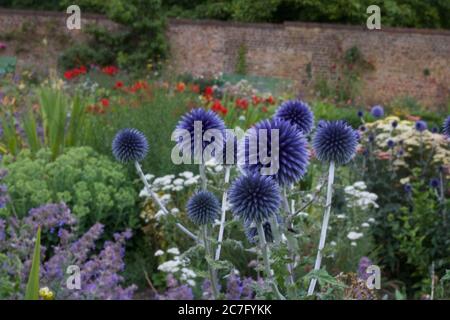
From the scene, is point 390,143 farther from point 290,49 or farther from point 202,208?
point 290,49

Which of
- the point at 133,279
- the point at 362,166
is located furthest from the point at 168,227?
the point at 362,166

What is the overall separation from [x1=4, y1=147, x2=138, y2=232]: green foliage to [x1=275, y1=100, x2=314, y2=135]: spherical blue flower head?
257 cm

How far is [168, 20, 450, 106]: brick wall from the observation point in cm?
1986

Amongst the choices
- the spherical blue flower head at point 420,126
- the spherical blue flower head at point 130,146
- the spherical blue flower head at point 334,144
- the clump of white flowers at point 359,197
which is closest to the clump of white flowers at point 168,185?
the clump of white flowers at point 359,197

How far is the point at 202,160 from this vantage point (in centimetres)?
216

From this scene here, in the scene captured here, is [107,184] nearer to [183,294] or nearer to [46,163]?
[46,163]

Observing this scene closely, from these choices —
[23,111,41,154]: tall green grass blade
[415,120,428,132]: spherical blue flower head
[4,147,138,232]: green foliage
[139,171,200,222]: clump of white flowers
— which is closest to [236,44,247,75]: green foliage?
[23,111,41,154]: tall green grass blade

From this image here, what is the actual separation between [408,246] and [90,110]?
12.2 ft

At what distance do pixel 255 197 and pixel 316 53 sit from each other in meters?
18.9

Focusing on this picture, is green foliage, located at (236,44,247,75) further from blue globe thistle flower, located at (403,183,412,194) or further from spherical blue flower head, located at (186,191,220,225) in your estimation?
spherical blue flower head, located at (186,191,220,225)

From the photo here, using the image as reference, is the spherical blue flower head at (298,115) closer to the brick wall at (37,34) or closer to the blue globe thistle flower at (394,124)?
the blue globe thistle flower at (394,124)

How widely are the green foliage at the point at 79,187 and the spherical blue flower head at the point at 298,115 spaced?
2569 millimetres

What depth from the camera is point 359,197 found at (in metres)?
5.11

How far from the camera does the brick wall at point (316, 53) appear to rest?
1986 centimetres
